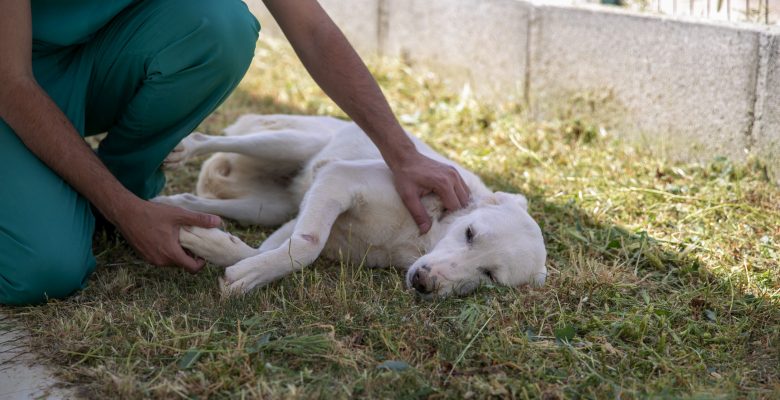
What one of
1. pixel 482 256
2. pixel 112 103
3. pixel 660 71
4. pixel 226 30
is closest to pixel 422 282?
pixel 482 256

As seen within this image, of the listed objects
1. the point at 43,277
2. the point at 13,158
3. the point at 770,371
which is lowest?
the point at 770,371

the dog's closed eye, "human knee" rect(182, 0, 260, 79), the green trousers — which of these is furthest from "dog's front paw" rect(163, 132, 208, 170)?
the dog's closed eye

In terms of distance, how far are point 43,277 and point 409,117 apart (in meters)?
3.00

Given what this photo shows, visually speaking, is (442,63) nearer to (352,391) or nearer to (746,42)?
(746,42)

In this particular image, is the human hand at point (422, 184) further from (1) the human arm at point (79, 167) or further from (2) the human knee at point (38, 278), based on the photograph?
(2) the human knee at point (38, 278)

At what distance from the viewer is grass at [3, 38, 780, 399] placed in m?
2.31

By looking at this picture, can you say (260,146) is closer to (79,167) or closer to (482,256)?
(79,167)

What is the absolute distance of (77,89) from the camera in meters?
3.06


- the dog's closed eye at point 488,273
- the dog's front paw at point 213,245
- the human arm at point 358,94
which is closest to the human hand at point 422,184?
the human arm at point 358,94

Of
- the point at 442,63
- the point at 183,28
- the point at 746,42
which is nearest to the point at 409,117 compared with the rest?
the point at 442,63

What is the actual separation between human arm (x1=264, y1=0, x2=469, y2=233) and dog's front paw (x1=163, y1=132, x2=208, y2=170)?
89cm

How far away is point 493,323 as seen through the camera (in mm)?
2641

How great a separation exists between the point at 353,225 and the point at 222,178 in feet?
3.04

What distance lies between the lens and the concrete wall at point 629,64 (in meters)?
4.07
